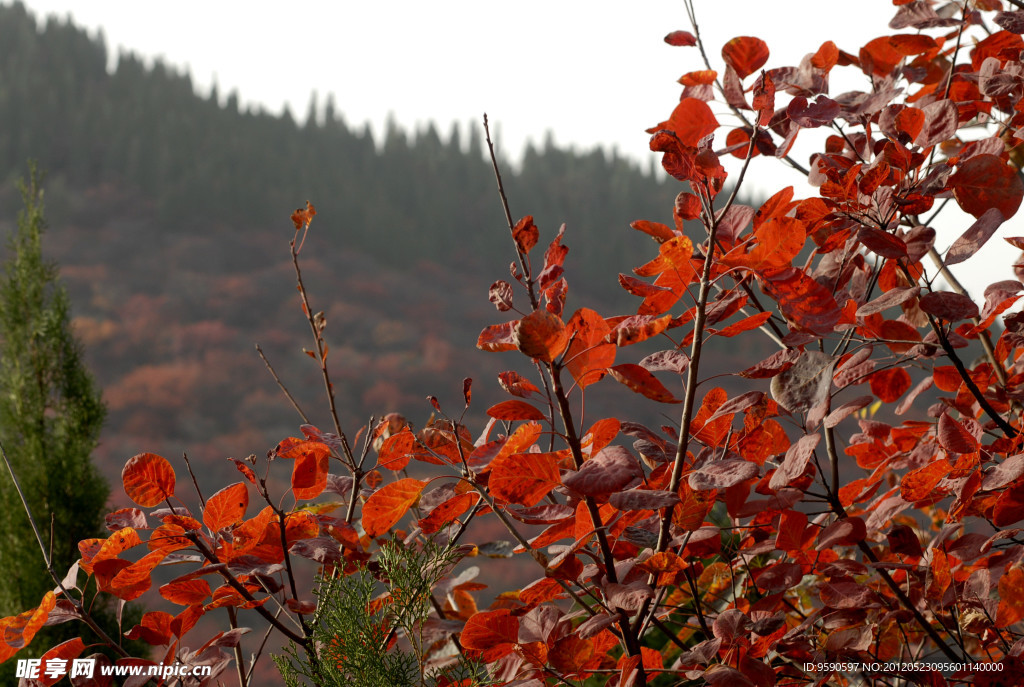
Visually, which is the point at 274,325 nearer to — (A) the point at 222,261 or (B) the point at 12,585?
(A) the point at 222,261

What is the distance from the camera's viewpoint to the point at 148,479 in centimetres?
88

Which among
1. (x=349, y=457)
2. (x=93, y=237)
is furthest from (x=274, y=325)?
(x=349, y=457)

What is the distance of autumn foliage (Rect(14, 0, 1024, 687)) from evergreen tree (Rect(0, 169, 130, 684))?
166 centimetres

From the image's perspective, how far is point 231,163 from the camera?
30.1 metres

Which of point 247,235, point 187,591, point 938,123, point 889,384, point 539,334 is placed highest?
point 247,235

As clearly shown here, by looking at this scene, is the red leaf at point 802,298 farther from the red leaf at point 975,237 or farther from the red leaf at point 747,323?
the red leaf at point 975,237

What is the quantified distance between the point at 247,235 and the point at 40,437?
2712cm

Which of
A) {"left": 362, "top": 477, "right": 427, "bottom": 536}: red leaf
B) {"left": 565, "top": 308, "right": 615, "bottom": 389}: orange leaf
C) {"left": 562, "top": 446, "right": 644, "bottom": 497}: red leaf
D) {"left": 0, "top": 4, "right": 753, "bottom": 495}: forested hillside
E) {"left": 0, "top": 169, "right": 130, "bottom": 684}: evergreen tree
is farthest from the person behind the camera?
{"left": 0, "top": 4, "right": 753, "bottom": 495}: forested hillside

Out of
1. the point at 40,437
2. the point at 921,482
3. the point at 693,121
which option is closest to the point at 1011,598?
the point at 921,482

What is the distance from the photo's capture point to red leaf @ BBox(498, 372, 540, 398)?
2.47 ft

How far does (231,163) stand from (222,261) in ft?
20.8

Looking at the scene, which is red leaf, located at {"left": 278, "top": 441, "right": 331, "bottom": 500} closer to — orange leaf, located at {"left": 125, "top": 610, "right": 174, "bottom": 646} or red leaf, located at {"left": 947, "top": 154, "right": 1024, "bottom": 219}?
orange leaf, located at {"left": 125, "top": 610, "right": 174, "bottom": 646}

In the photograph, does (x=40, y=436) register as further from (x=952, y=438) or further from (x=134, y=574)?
(x=952, y=438)

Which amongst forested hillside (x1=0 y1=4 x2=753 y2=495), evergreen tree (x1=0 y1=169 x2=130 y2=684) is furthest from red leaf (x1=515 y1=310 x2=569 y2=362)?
forested hillside (x1=0 y1=4 x2=753 y2=495)
